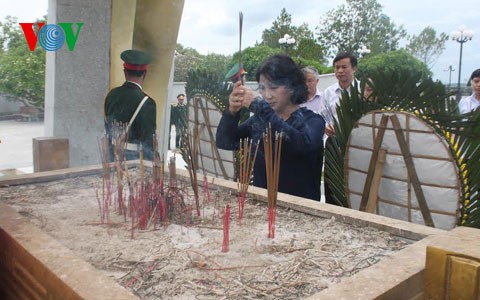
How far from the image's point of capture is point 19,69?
16.6ft

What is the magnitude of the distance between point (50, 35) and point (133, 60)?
0.77 meters

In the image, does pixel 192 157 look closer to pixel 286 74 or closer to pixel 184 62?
pixel 286 74

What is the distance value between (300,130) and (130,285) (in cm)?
136

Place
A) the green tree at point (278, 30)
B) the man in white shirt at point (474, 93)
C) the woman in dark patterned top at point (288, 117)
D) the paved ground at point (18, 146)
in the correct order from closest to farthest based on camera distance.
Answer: the woman in dark patterned top at point (288, 117) → the man in white shirt at point (474, 93) → the paved ground at point (18, 146) → the green tree at point (278, 30)

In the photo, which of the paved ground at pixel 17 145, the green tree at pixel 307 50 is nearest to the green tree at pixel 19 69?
the paved ground at pixel 17 145

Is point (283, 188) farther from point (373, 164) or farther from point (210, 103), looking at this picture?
point (210, 103)

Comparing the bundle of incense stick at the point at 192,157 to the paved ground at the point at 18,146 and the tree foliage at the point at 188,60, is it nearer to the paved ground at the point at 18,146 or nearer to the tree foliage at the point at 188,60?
the paved ground at the point at 18,146

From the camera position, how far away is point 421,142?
7.90 feet

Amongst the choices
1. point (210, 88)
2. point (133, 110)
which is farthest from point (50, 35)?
point (210, 88)

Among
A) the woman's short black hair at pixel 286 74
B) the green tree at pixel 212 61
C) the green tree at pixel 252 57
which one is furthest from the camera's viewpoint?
the green tree at pixel 252 57

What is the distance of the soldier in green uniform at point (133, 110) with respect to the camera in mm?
3723

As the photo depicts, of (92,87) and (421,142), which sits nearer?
(421,142)

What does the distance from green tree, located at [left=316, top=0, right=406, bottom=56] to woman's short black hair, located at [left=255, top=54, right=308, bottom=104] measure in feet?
77.3

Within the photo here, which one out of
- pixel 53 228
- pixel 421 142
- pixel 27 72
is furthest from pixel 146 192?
pixel 27 72
